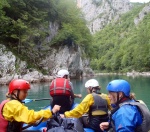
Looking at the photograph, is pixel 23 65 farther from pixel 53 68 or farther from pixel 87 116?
pixel 87 116

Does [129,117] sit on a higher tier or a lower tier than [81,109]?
higher

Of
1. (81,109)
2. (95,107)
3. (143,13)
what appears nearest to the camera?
(81,109)

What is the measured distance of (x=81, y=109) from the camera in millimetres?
4574

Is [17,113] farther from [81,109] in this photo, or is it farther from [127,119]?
[127,119]

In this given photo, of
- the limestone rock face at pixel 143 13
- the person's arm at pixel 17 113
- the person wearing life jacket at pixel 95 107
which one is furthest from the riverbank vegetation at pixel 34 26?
the limestone rock face at pixel 143 13

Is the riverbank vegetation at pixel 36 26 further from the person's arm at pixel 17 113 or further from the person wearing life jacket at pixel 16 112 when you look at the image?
the person's arm at pixel 17 113

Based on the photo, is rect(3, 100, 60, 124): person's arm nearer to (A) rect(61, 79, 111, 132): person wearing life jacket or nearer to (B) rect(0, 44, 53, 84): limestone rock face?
(A) rect(61, 79, 111, 132): person wearing life jacket

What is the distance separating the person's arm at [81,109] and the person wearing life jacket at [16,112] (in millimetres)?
759

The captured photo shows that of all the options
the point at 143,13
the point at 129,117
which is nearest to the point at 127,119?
the point at 129,117

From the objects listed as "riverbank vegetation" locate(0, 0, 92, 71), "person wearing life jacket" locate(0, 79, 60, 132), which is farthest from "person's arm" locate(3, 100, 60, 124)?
"riverbank vegetation" locate(0, 0, 92, 71)

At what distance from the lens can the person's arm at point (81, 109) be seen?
452 centimetres

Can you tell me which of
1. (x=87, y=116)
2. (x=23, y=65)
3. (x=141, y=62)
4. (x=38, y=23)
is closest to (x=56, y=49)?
(x=38, y=23)

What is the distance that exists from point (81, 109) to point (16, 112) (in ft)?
4.87

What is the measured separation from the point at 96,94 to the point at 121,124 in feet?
→ 6.44
